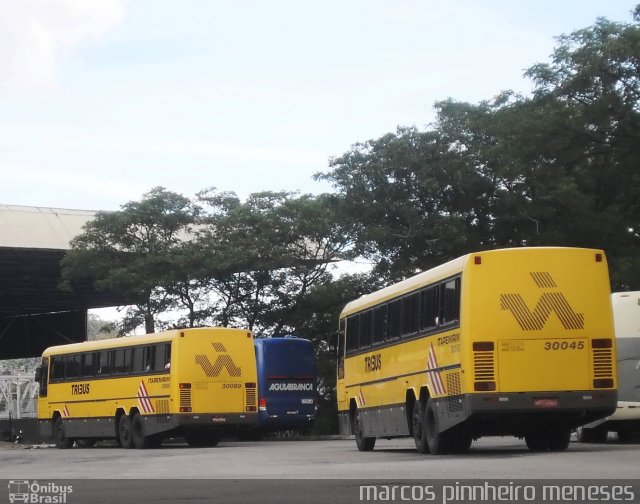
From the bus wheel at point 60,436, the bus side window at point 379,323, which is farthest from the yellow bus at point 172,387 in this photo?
the bus side window at point 379,323

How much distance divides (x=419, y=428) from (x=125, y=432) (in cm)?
1425

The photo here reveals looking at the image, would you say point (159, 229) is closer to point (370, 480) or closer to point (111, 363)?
point (111, 363)

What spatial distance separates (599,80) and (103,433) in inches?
629

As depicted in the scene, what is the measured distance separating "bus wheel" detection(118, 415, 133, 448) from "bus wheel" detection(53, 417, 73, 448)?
3.94 meters

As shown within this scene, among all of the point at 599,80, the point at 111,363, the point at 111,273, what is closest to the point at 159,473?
the point at 111,363

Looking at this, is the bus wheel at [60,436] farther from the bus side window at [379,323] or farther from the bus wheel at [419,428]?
the bus wheel at [419,428]

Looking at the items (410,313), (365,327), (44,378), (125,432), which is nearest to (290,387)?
(125,432)

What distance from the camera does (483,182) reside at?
42750mm

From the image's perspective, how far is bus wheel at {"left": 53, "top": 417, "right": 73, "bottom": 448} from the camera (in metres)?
38.9

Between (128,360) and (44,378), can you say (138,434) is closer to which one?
(128,360)

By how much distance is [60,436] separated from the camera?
129 ft

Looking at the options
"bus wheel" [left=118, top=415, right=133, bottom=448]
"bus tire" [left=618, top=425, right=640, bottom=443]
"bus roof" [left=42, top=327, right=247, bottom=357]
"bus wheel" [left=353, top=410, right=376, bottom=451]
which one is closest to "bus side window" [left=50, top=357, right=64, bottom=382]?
"bus roof" [left=42, top=327, right=247, bottom=357]

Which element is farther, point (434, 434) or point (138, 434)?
point (138, 434)

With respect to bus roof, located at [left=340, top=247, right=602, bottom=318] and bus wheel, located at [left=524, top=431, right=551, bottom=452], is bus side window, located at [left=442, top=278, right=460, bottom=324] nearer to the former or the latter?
bus roof, located at [left=340, top=247, right=602, bottom=318]
